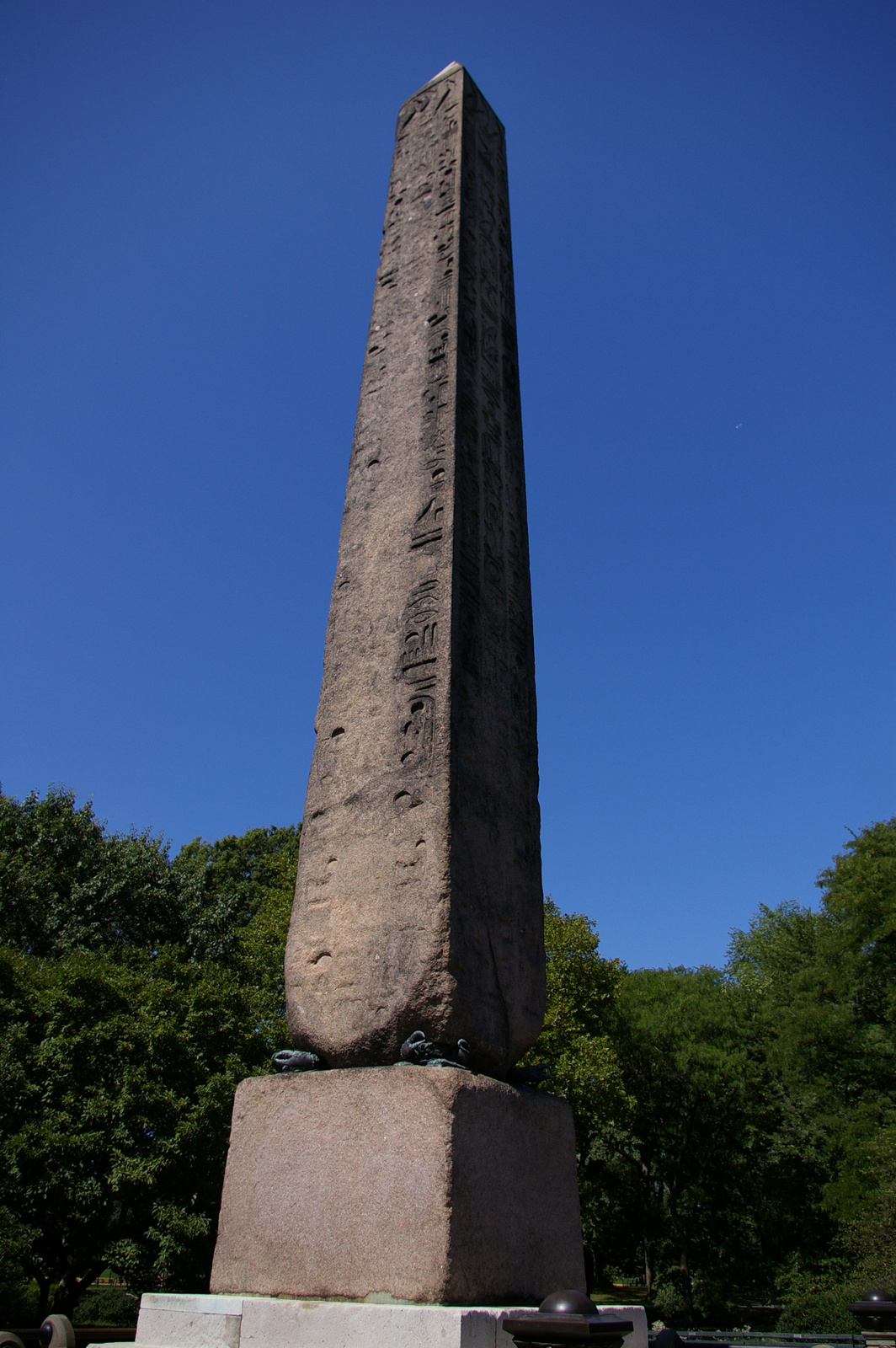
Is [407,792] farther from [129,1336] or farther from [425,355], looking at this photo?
[129,1336]

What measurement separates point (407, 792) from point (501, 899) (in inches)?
24.7

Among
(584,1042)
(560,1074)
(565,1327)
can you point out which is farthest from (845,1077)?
(565,1327)

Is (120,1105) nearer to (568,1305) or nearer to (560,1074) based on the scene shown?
(560,1074)

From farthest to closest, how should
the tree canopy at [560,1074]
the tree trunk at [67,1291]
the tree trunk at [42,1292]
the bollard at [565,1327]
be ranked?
the tree trunk at [67,1291], the tree trunk at [42,1292], the tree canopy at [560,1074], the bollard at [565,1327]

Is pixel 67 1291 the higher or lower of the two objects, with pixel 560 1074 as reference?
lower

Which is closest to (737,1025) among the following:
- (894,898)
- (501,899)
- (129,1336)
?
(894,898)

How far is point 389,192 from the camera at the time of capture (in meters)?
6.83

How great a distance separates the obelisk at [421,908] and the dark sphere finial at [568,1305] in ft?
1.60

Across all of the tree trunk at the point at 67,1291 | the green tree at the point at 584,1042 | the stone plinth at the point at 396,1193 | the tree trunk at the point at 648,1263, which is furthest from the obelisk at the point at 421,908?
the tree trunk at the point at 648,1263

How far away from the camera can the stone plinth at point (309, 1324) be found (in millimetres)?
2492

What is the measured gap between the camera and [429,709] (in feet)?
13.0

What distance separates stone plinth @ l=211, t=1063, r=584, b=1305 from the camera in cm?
280

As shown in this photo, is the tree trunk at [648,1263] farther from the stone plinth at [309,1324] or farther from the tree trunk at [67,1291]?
the stone plinth at [309,1324]

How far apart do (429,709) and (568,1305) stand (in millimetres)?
2252
